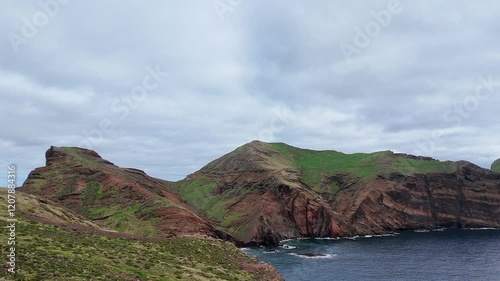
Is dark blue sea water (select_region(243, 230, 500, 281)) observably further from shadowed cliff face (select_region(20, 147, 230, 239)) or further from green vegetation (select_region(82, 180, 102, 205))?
green vegetation (select_region(82, 180, 102, 205))

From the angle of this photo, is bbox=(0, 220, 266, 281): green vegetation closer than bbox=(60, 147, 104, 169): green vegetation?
Yes

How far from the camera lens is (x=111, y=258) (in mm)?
44375

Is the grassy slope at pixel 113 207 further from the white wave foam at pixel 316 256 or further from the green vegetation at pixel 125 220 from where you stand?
the white wave foam at pixel 316 256

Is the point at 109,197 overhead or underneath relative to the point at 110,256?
overhead

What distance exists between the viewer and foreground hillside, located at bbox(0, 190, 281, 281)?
35.8m

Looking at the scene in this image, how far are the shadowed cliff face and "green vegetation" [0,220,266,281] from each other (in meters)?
50.1

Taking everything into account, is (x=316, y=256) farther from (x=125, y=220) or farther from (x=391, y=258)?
(x=125, y=220)

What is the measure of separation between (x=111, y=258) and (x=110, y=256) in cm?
97

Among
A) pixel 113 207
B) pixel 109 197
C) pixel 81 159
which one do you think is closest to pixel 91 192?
pixel 109 197

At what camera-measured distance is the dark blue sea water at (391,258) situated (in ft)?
327

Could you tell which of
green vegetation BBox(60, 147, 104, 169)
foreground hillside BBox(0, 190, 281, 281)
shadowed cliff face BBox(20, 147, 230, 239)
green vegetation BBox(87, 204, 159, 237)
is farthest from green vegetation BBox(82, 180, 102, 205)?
foreground hillside BBox(0, 190, 281, 281)

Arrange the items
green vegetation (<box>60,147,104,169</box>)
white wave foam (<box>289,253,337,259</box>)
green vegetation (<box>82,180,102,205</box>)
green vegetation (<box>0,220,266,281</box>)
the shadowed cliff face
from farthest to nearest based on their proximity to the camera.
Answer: green vegetation (<box>60,147,104,169</box>), green vegetation (<box>82,180,102,205</box>), white wave foam (<box>289,253,337,259</box>), the shadowed cliff face, green vegetation (<box>0,220,266,281</box>)

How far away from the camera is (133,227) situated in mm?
109562

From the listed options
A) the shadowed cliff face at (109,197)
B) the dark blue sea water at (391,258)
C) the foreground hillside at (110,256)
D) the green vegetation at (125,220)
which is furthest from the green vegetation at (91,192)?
the foreground hillside at (110,256)
